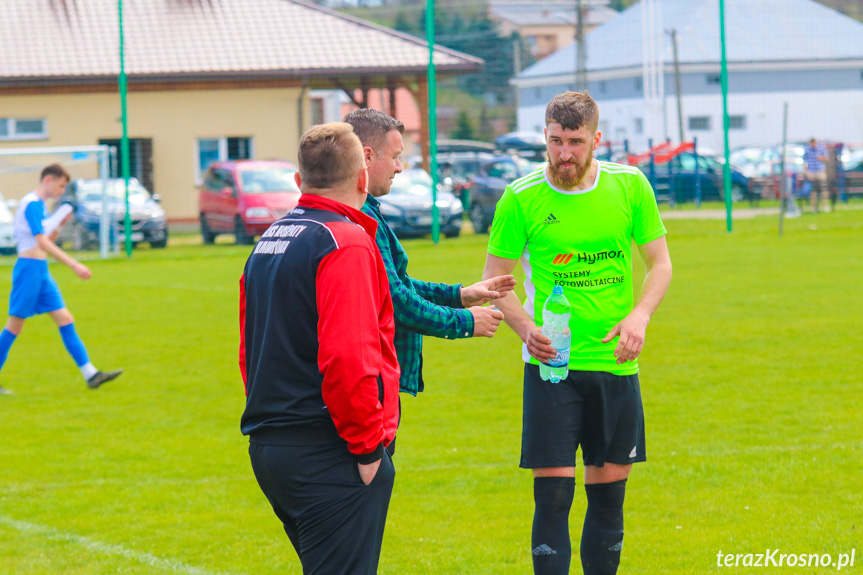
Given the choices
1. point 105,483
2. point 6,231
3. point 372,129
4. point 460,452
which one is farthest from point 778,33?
point 372,129

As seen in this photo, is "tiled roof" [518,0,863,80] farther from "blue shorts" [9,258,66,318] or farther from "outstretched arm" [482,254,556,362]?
"outstretched arm" [482,254,556,362]

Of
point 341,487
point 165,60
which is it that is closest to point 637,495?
point 341,487

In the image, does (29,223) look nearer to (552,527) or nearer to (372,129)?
(372,129)

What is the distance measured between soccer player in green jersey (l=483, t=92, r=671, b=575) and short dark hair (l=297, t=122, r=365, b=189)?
128 centimetres

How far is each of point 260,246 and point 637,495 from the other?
11.7ft

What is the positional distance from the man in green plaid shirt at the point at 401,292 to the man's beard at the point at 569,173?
2.48 ft

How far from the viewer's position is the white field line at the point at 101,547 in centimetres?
534

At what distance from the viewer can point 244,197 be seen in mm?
23109

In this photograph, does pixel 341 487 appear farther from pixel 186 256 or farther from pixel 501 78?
pixel 501 78

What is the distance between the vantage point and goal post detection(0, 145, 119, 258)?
2212 centimetres

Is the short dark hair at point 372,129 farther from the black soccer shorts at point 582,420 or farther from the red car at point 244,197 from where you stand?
the red car at point 244,197

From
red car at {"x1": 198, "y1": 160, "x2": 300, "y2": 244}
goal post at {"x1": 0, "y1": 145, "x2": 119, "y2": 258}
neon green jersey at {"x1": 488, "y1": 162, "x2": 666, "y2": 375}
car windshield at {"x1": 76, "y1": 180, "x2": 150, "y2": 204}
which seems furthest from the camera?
red car at {"x1": 198, "y1": 160, "x2": 300, "y2": 244}

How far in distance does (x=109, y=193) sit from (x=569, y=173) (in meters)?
20.1

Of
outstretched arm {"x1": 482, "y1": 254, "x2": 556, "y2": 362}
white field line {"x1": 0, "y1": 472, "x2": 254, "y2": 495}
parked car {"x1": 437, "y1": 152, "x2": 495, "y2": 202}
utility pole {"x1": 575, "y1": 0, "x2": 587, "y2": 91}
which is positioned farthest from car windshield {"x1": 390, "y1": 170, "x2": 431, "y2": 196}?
outstretched arm {"x1": 482, "y1": 254, "x2": 556, "y2": 362}
